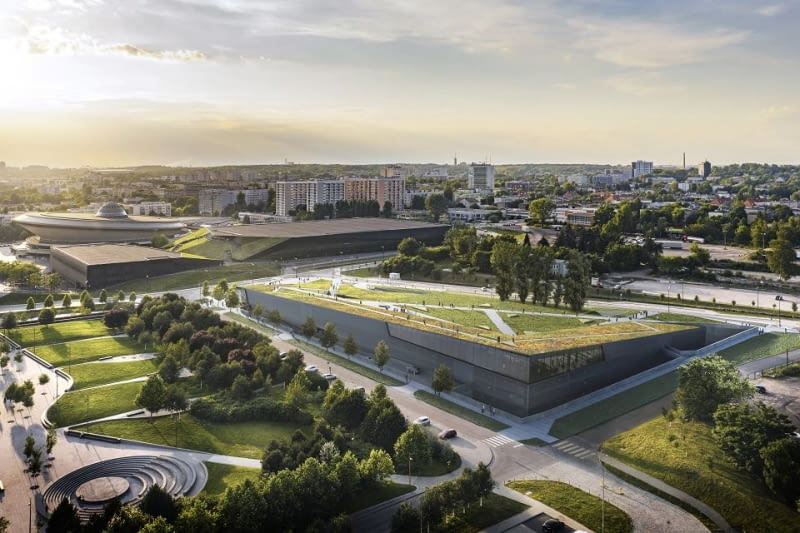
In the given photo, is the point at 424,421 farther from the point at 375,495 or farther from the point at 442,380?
the point at 375,495

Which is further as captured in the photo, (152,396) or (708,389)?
(152,396)

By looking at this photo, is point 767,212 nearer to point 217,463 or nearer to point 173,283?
point 173,283

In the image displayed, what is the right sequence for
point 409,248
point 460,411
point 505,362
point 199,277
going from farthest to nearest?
point 409,248, point 199,277, point 505,362, point 460,411

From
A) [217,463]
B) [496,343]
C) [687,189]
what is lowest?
[217,463]

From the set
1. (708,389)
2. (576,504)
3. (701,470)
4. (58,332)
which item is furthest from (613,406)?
(58,332)

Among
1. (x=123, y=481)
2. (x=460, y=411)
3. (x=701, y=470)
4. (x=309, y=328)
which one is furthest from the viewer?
(x=309, y=328)

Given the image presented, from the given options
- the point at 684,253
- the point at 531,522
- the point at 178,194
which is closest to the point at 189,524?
the point at 531,522

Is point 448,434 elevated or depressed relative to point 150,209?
depressed
